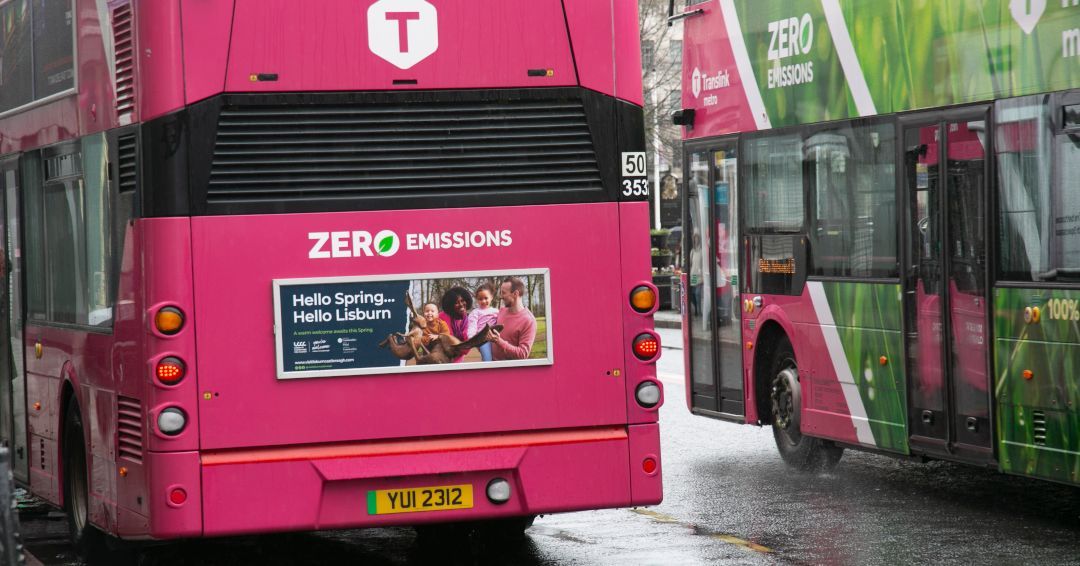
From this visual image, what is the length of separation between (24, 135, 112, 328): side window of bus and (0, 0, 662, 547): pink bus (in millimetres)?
74

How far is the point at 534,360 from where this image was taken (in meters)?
8.72

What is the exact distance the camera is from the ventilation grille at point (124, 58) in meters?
8.45

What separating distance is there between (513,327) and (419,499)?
36.4 inches

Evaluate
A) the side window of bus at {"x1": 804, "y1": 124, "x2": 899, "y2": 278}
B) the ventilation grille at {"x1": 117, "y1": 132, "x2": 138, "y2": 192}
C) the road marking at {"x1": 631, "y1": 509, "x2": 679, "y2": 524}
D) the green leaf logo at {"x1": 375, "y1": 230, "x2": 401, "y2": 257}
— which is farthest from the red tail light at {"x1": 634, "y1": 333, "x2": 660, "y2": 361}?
the side window of bus at {"x1": 804, "y1": 124, "x2": 899, "y2": 278}

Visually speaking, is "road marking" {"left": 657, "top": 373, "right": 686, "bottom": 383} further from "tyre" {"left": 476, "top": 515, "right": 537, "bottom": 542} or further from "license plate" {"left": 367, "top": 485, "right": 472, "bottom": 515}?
"license plate" {"left": 367, "top": 485, "right": 472, "bottom": 515}

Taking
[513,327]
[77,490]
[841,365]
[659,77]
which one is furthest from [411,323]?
[659,77]

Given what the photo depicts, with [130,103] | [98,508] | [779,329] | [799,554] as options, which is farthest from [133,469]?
[779,329]

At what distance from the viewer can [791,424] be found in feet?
45.0

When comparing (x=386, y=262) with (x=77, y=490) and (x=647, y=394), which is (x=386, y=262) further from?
(x=77, y=490)

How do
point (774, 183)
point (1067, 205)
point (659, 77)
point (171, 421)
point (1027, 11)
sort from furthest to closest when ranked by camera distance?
1. point (659, 77)
2. point (774, 183)
3. point (1027, 11)
4. point (1067, 205)
5. point (171, 421)

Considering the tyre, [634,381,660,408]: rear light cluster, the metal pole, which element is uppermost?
[634,381,660,408]: rear light cluster

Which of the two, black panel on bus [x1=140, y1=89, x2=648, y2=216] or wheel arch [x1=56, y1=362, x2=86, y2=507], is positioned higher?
black panel on bus [x1=140, y1=89, x2=648, y2=216]

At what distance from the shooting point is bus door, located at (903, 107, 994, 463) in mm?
10898

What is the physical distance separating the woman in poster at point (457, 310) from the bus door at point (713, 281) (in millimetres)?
6034
